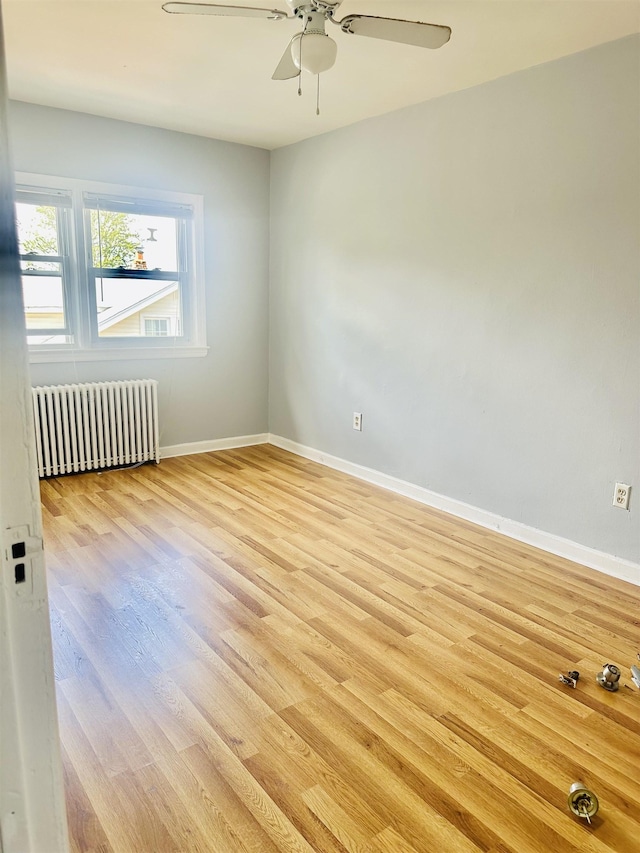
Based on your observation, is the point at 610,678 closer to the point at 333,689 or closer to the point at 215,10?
the point at 333,689

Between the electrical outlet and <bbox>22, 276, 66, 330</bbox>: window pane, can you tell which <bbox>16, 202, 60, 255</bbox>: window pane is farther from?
the electrical outlet

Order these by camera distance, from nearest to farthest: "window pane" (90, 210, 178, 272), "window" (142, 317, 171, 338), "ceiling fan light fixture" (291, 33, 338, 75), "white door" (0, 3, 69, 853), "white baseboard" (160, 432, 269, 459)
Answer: "white door" (0, 3, 69, 853)
"ceiling fan light fixture" (291, 33, 338, 75)
"window pane" (90, 210, 178, 272)
"window" (142, 317, 171, 338)
"white baseboard" (160, 432, 269, 459)

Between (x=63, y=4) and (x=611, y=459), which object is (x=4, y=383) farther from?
(x=611, y=459)

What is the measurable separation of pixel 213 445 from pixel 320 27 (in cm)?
343

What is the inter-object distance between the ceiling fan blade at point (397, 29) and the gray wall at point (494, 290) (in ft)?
3.30

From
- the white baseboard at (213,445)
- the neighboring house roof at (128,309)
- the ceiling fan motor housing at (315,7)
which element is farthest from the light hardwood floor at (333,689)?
the ceiling fan motor housing at (315,7)

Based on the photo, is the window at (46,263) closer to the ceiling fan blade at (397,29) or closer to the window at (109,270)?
the window at (109,270)

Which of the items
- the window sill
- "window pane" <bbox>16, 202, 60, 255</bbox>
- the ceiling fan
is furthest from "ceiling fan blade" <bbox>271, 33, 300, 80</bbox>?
the window sill

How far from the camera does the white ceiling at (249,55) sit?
243 cm

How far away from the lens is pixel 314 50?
213cm

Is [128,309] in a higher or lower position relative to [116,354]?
higher

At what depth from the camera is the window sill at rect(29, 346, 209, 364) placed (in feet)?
13.4

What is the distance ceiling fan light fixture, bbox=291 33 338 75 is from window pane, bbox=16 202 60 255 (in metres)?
2.55

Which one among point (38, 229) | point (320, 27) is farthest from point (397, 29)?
point (38, 229)
